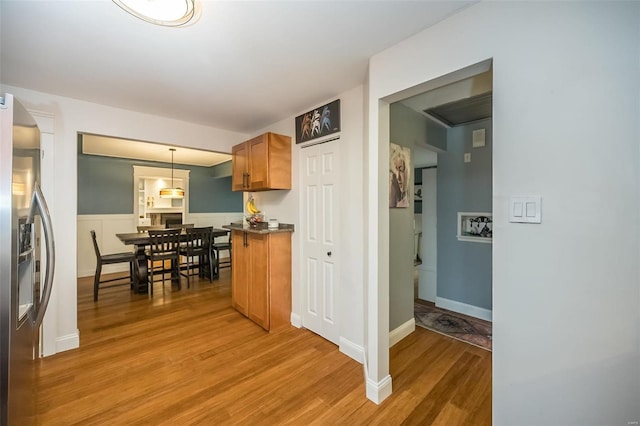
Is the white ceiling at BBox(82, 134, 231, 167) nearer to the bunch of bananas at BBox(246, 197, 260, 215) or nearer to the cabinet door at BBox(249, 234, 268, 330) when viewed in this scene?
the bunch of bananas at BBox(246, 197, 260, 215)

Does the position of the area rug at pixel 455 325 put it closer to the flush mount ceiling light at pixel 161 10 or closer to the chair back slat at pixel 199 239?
the flush mount ceiling light at pixel 161 10

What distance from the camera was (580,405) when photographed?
102cm

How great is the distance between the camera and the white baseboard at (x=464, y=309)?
9.97ft

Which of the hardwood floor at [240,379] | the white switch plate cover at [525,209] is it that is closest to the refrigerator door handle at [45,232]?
the hardwood floor at [240,379]

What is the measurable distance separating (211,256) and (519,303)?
4.72m

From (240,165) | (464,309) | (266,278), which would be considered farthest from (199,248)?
(464,309)

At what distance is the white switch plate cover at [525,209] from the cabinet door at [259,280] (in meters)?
2.22

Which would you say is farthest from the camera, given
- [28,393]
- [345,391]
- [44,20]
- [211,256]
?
[211,256]

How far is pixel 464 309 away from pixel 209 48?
3838 mm

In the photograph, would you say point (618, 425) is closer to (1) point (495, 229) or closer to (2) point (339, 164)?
(1) point (495, 229)

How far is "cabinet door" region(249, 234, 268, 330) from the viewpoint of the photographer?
2795 millimetres

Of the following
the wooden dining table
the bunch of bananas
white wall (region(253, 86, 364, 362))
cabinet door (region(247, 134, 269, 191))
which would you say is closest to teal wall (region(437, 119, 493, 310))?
white wall (region(253, 86, 364, 362))

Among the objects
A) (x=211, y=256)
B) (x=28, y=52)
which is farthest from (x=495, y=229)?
(x=211, y=256)

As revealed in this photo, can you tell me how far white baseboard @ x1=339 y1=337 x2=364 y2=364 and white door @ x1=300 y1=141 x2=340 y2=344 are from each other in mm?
104
